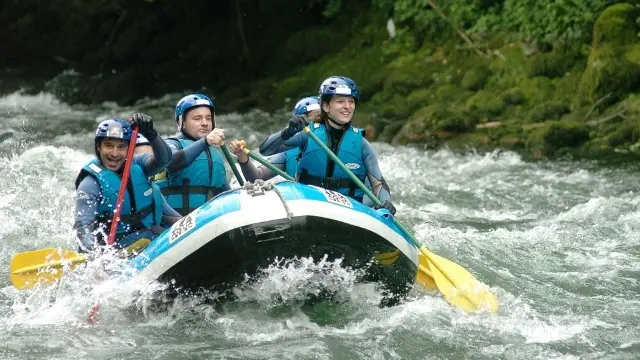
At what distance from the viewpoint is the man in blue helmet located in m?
7.68

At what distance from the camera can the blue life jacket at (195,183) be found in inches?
287

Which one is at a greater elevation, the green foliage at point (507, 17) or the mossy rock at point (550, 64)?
the green foliage at point (507, 17)

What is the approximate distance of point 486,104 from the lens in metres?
13.7

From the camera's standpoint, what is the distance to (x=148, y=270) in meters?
6.31

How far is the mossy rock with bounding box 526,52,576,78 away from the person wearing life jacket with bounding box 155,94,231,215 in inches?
294

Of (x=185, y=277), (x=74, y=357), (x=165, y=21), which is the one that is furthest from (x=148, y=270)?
(x=165, y=21)

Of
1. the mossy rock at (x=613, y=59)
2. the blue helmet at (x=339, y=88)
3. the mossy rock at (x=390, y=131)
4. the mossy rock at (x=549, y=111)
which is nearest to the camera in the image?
the blue helmet at (x=339, y=88)

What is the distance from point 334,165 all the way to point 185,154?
128cm

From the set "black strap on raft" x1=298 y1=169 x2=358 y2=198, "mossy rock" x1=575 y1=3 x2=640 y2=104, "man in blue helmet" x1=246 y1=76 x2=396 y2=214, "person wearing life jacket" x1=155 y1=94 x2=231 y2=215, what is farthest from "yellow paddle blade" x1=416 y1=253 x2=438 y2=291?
"mossy rock" x1=575 y1=3 x2=640 y2=104

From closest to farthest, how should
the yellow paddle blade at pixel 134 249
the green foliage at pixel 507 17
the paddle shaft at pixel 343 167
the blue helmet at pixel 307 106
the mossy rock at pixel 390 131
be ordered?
the yellow paddle blade at pixel 134 249
the paddle shaft at pixel 343 167
the blue helmet at pixel 307 106
the green foliage at pixel 507 17
the mossy rock at pixel 390 131

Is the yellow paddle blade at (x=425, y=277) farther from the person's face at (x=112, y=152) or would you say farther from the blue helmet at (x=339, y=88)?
the person's face at (x=112, y=152)

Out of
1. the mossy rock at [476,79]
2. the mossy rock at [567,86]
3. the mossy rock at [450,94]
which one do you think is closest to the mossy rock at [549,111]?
the mossy rock at [567,86]

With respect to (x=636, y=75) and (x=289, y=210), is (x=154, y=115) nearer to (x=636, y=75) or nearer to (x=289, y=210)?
(x=636, y=75)

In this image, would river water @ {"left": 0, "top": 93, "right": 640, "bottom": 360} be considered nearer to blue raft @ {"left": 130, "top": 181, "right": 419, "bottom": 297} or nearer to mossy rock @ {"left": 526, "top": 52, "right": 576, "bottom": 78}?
blue raft @ {"left": 130, "top": 181, "right": 419, "bottom": 297}
